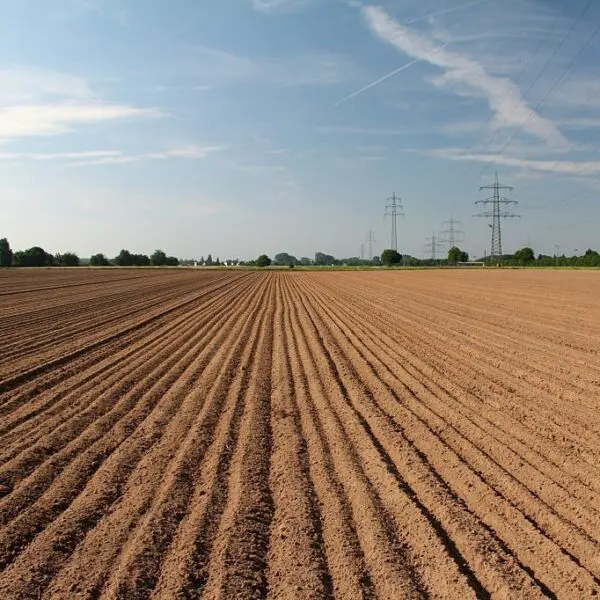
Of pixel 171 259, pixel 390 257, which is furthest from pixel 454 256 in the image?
pixel 171 259

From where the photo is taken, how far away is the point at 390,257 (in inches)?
5453

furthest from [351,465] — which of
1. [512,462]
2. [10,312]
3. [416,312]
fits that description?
[10,312]

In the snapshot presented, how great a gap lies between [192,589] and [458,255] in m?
164

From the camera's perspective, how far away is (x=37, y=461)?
5695 mm

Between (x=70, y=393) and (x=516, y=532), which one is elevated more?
(x=70, y=393)

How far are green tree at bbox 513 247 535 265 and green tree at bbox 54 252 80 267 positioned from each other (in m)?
95.9

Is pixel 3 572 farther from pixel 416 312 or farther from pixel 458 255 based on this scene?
pixel 458 255

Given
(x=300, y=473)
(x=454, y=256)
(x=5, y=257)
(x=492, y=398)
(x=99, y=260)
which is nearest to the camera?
(x=300, y=473)

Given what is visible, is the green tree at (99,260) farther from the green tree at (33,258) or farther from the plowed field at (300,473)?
the plowed field at (300,473)

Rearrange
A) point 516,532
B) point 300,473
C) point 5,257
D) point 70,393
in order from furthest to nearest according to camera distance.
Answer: point 5,257 < point 70,393 < point 300,473 < point 516,532

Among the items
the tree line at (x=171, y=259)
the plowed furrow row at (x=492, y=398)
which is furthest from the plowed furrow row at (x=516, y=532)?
the tree line at (x=171, y=259)

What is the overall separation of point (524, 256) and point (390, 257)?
1205 inches

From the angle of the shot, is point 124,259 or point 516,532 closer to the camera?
point 516,532

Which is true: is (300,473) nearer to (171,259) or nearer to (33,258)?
(33,258)
